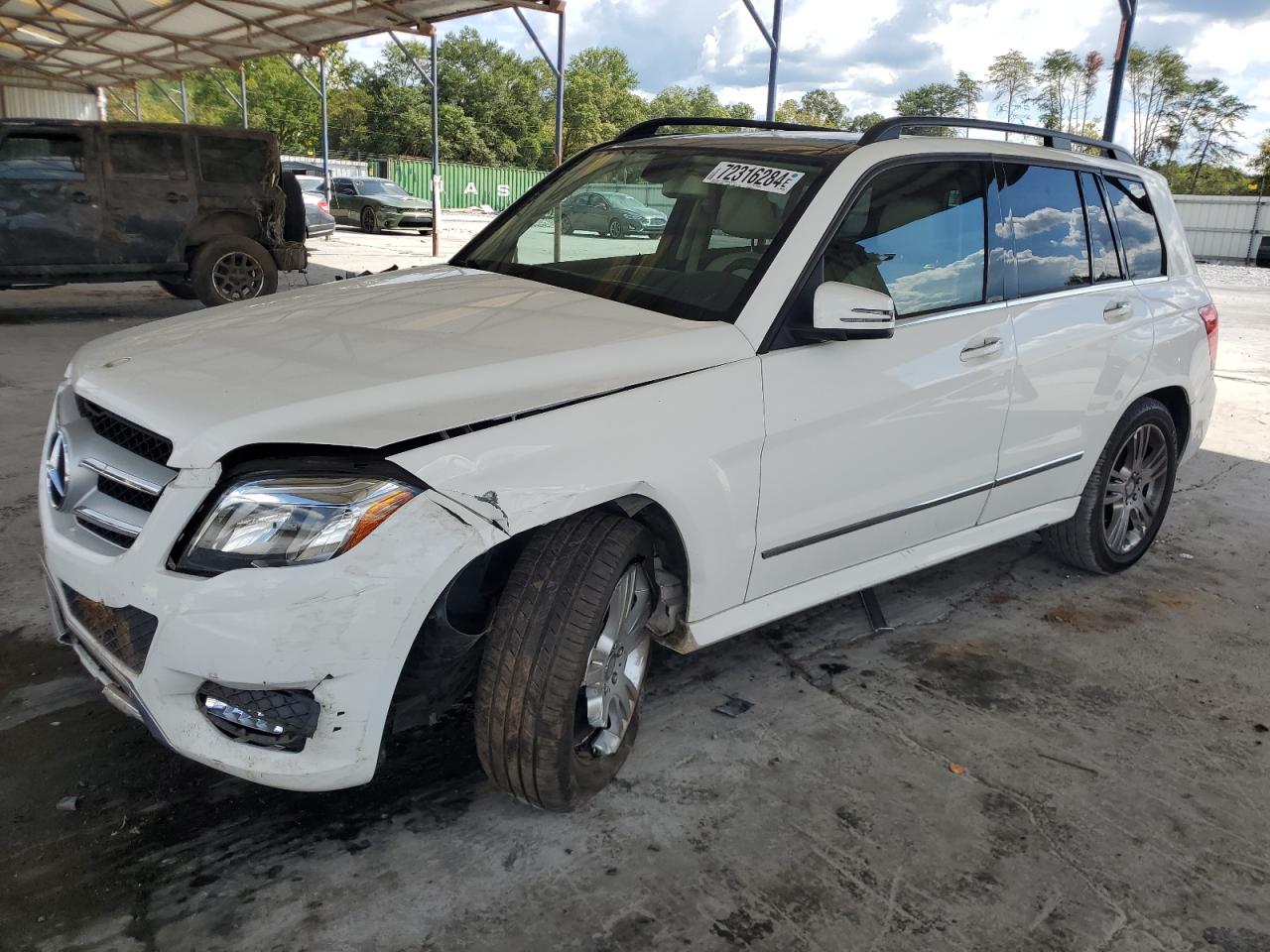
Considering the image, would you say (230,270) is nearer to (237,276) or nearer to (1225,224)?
(237,276)

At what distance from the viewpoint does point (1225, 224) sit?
33094mm

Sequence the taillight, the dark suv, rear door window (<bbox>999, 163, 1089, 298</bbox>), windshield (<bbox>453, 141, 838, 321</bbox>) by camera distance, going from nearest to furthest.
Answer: windshield (<bbox>453, 141, 838, 321</bbox>) < rear door window (<bbox>999, 163, 1089, 298</bbox>) < the taillight < the dark suv

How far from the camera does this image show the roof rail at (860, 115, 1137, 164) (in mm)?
3170

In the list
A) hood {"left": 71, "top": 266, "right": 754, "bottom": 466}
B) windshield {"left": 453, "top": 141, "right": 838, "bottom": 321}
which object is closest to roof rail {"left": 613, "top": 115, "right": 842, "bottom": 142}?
windshield {"left": 453, "top": 141, "right": 838, "bottom": 321}

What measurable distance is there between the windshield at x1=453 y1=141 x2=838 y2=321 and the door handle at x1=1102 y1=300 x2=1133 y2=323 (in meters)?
1.57

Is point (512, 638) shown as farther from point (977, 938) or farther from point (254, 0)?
point (254, 0)

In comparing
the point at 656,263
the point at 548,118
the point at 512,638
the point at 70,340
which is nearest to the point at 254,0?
the point at 70,340

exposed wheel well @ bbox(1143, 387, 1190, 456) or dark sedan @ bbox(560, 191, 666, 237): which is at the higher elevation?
dark sedan @ bbox(560, 191, 666, 237)

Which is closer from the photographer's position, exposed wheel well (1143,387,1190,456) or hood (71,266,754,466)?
hood (71,266,754,466)

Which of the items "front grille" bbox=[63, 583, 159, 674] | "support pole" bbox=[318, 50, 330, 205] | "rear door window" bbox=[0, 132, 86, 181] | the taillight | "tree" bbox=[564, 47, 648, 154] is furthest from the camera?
"tree" bbox=[564, 47, 648, 154]

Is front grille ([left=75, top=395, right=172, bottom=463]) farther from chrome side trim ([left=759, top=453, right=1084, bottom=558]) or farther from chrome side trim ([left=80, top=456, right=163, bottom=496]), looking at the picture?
chrome side trim ([left=759, top=453, right=1084, bottom=558])

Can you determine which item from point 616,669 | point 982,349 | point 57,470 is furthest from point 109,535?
point 982,349

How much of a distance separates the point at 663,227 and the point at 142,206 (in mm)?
8857

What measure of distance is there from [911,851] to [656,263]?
1921mm
